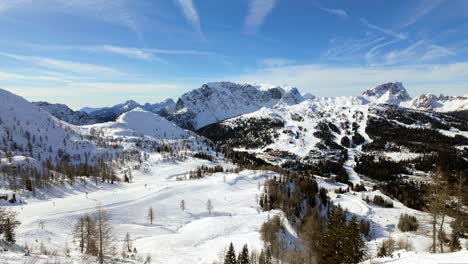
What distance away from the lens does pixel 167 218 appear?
124 m

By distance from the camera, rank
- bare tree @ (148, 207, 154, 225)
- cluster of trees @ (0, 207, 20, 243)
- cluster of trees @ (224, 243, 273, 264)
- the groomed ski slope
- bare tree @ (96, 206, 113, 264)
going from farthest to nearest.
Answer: bare tree @ (148, 207, 154, 225), the groomed ski slope, cluster of trees @ (224, 243, 273, 264), cluster of trees @ (0, 207, 20, 243), bare tree @ (96, 206, 113, 264)

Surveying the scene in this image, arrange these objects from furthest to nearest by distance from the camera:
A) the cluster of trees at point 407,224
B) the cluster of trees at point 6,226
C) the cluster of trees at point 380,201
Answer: the cluster of trees at point 380,201, the cluster of trees at point 407,224, the cluster of trees at point 6,226

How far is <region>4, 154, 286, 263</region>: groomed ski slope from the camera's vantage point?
75.1 metres

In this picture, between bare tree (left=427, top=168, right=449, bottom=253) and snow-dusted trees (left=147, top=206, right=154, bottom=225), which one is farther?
snow-dusted trees (left=147, top=206, right=154, bottom=225)

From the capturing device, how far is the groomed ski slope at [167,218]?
2958 inches

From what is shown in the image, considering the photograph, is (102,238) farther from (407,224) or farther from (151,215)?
(407,224)

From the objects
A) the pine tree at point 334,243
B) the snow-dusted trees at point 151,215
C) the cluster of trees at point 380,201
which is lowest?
the cluster of trees at point 380,201

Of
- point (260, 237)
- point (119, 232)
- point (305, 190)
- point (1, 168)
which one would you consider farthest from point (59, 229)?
point (305, 190)

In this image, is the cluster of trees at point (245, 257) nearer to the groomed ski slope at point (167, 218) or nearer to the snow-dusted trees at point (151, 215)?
the groomed ski slope at point (167, 218)

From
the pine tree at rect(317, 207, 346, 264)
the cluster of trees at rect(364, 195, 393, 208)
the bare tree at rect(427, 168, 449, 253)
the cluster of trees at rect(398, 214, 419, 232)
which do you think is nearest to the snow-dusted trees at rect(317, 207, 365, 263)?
the pine tree at rect(317, 207, 346, 264)

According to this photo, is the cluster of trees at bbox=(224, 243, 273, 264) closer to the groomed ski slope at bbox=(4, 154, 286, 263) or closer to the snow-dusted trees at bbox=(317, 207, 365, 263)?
the groomed ski slope at bbox=(4, 154, 286, 263)

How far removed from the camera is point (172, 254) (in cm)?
7119

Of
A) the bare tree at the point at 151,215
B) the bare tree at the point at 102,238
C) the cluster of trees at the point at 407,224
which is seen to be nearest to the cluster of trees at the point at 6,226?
the bare tree at the point at 102,238

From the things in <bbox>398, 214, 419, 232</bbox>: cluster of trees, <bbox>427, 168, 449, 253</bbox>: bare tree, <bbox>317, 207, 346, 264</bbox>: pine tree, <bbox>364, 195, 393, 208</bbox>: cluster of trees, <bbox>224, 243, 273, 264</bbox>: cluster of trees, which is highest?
<bbox>427, 168, 449, 253</bbox>: bare tree
